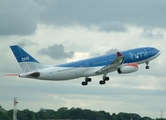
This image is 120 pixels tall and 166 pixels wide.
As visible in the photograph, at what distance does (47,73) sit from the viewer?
586 ft

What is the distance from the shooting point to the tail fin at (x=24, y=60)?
17550 centimetres

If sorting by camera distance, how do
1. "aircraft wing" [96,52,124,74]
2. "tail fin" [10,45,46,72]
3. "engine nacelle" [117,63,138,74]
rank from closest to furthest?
1. "tail fin" [10,45,46,72]
2. "aircraft wing" [96,52,124,74]
3. "engine nacelle" [117,63,138,74]

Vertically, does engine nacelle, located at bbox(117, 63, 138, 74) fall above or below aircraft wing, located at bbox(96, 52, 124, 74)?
below

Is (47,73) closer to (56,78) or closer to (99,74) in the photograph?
(56,78)

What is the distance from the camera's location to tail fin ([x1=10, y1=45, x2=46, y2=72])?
175500mm

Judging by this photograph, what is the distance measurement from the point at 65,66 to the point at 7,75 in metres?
15.7

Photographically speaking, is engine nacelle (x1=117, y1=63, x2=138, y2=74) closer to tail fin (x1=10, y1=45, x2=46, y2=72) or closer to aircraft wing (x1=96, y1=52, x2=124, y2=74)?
aircraft wing (x1=96, y1=52, x2=124, y2=74)

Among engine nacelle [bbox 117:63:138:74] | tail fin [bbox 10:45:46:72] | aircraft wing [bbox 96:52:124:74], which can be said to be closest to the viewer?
tail fin [bbox 10:45:46:72]

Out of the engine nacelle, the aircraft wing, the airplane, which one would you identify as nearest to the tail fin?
the airplane

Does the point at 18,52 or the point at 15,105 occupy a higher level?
the point at 18,52

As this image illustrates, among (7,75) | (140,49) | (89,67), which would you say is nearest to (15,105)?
(7,75)

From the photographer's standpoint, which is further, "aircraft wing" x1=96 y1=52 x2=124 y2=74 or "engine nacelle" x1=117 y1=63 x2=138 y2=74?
"engine nacelle" x1=117 y1=63 x2=138 y2=74

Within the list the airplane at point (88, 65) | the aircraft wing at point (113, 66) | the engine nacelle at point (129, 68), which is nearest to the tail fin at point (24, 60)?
the airplane at point (88, 65)

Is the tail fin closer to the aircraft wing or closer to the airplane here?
the airplane
